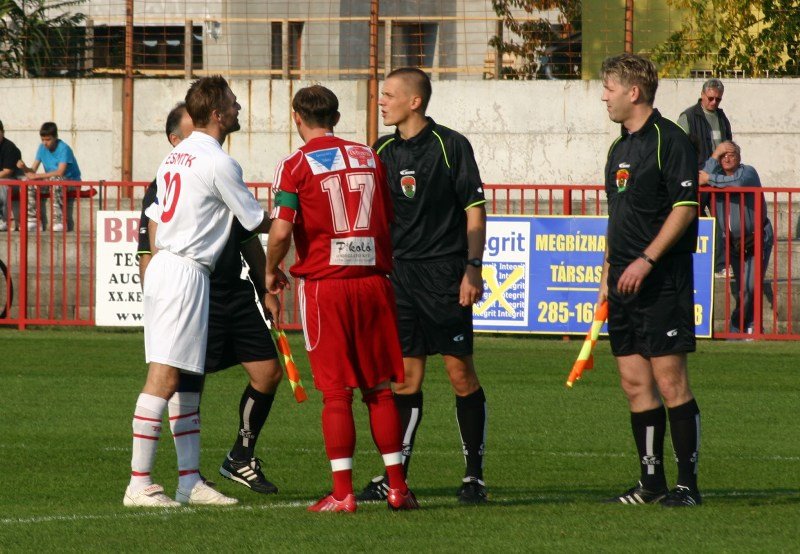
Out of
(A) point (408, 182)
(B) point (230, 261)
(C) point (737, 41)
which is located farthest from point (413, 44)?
(A) point (408, 182)

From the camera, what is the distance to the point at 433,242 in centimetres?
719

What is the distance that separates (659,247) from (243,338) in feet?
7.50

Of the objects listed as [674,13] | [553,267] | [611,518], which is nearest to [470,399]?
[611,518]

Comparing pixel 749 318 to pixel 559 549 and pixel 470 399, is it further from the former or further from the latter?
pixel 559 549

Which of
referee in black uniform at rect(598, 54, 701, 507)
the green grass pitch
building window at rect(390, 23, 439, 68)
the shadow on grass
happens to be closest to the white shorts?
the green grass pitch

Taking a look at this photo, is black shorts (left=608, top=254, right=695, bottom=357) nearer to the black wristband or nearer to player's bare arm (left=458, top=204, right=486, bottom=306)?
the black wristband

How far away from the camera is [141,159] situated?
21344 millimetres

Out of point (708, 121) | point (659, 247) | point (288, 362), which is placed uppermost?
point (708, 121)

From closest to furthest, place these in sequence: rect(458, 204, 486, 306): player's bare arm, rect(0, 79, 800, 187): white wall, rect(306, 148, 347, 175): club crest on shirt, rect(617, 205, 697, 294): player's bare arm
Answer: rect(306, 148, 347, 175): club crest on shirt, rect(617, 205, 697, 294): player's bare arm, rect(458, 204, 486, 306): player's bare arm, rect(0, 79, 800, 187): white wall

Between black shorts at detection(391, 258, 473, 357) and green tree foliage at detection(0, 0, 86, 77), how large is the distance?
16.3 metres

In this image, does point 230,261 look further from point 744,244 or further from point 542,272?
point 744,244

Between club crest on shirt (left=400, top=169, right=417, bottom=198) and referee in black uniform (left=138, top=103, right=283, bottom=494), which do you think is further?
referee in black uniform (left=138, top=103, right=283, bottom=494)

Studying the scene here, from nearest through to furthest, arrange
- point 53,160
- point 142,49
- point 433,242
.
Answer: point 433,242 → point 53,160 → point 142,49

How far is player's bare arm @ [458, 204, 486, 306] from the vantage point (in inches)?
276
